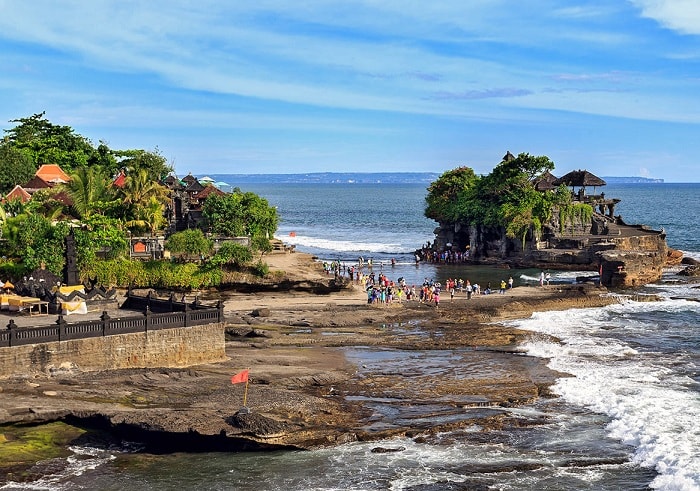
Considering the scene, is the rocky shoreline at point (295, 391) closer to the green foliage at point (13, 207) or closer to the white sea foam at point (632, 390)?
the white sea foam at point (632, 390)

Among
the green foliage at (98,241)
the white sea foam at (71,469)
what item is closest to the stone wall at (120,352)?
the white sea foam at (71,469)

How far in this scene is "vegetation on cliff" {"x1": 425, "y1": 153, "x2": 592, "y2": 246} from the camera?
8162cm

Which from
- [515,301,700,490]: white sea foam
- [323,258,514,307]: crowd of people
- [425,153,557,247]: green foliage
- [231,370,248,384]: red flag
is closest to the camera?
[515,301,700,490]: white sea foam

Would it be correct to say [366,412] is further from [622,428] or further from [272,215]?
[272,215]

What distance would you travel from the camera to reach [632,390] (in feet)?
A: 103

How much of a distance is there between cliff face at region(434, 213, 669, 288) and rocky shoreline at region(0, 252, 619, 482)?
25.7 meters

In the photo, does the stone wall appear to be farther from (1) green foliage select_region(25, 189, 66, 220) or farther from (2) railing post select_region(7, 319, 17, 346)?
(1) green foliage select_region(25, 189, 66, 220)

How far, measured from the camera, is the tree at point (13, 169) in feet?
257

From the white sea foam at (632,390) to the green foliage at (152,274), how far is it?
65.8 feet

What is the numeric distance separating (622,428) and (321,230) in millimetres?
108970

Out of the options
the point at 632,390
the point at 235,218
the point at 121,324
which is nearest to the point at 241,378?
the point at 121,324

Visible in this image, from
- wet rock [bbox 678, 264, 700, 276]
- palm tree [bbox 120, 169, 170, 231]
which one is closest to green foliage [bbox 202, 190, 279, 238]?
palm tree [bbox 120, 169, 170, 231]

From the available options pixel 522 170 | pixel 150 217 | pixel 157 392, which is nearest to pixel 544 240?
pixel 522 170

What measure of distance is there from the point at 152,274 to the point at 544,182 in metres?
47.7
